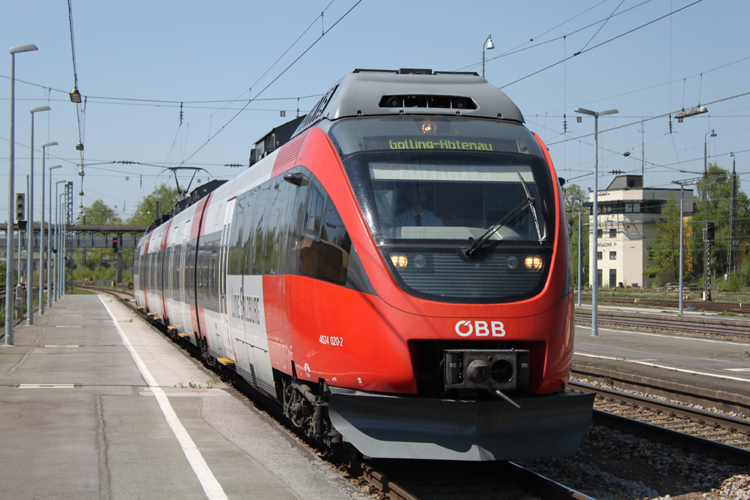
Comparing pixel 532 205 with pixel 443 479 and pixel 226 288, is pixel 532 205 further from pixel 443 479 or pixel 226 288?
pixel 226 288

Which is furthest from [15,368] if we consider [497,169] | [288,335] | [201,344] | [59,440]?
[497,169]

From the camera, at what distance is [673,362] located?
54.1 ft

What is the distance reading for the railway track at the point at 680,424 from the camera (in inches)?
323

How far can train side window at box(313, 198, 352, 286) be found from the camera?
21.9 feet

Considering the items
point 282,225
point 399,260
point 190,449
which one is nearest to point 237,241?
point 282,225

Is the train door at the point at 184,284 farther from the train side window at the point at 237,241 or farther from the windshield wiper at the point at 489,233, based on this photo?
the windshield wiper at the point at 489,233

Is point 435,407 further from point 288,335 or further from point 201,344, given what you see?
point 201,344

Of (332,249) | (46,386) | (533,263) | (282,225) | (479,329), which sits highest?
(282,225)

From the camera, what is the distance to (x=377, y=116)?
25.1 ft

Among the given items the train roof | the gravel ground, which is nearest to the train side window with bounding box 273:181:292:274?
the train roof

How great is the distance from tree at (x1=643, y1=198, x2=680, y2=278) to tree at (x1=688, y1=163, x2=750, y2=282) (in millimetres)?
2762

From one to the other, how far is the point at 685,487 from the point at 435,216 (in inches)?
139

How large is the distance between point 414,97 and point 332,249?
6.94 feet

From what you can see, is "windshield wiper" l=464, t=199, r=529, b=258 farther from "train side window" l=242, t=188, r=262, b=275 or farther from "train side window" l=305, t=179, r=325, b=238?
"train side window" l=242, t=188, r=262, b=275
